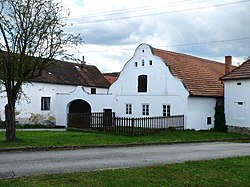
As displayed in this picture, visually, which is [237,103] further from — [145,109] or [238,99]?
[145,109]

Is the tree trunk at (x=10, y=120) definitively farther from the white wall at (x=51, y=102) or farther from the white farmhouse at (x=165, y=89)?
the white wall at (x=51, y=102)

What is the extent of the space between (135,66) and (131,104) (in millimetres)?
3469

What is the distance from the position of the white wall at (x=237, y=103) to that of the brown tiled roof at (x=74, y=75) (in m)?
16.6

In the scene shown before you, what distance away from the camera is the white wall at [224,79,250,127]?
29094 millimetres

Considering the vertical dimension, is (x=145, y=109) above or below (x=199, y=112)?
above

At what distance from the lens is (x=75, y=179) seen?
349 inches

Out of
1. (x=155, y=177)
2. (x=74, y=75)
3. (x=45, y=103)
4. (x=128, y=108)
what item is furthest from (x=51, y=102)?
(x=155, y=177)

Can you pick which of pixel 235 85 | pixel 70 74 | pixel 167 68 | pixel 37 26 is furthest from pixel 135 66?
pixel 37 26

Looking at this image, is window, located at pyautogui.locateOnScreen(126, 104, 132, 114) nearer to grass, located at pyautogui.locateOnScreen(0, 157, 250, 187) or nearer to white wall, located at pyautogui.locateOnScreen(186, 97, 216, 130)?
white wall, located at pyautogui.locateOnScreen(186, 97, 216, 130)

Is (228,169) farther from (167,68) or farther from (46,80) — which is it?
(46,80)

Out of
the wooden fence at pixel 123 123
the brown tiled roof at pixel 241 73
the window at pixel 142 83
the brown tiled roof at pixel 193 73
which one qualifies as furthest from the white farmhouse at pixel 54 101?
the brown tiled roof at pixel 241 73

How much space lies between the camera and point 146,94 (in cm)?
3209

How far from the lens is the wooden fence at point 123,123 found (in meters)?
24.1

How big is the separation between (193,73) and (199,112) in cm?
418
